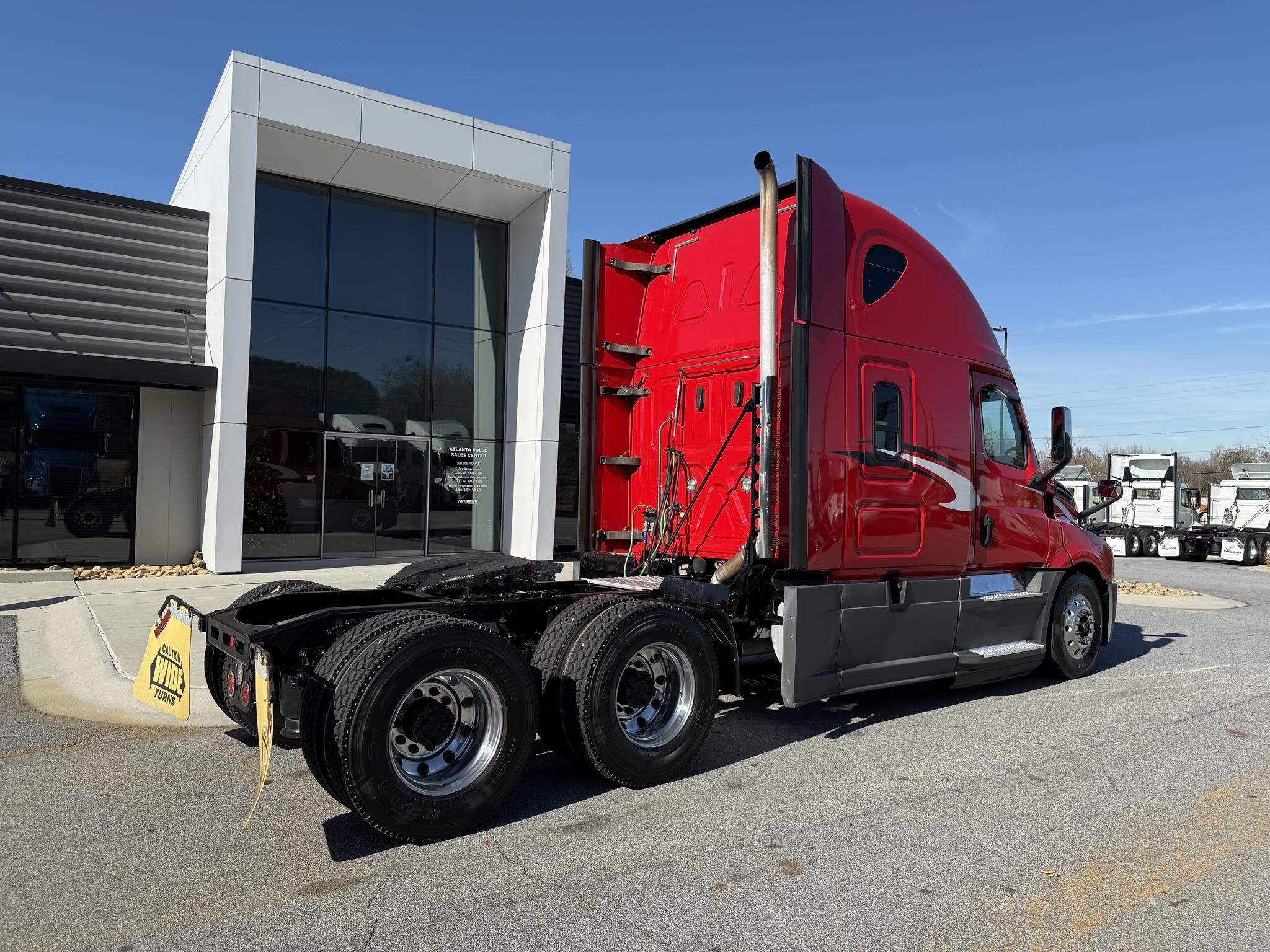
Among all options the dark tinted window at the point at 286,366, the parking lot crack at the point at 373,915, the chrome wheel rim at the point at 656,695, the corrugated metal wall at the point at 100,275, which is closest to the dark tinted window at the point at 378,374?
the dark tinted window at the point at 286,366

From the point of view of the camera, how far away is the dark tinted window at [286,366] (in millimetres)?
15070

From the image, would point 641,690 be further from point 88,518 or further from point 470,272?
point 470,272

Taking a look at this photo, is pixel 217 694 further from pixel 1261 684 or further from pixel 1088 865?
pixel 1261 684

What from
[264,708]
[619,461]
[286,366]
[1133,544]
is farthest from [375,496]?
[1133,544]

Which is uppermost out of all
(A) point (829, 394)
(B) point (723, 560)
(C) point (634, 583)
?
(A) point (829, 394)

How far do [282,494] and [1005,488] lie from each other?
1203 centimetres

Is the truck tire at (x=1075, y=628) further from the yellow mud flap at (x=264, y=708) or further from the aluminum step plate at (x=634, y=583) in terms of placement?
the yellow mud flap at (x=264, y=708)

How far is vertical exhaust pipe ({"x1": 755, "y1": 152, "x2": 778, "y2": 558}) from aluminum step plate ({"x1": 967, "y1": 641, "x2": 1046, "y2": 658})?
2.30 m

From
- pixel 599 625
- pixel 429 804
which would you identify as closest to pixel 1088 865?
pixel 599 625

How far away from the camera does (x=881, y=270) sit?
6.05 m

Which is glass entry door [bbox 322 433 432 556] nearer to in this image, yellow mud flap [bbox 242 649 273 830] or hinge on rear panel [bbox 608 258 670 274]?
hinge on rear panel [bbox 608 258 670 274]

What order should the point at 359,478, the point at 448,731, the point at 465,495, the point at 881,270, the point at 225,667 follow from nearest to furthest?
the point at 448,731 → the point at 225,667 → the point at 881,270 → the point at 359,478 → the point at 465,495

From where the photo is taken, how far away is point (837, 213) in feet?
18.5

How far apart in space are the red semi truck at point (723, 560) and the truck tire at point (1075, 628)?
0.03 meters
